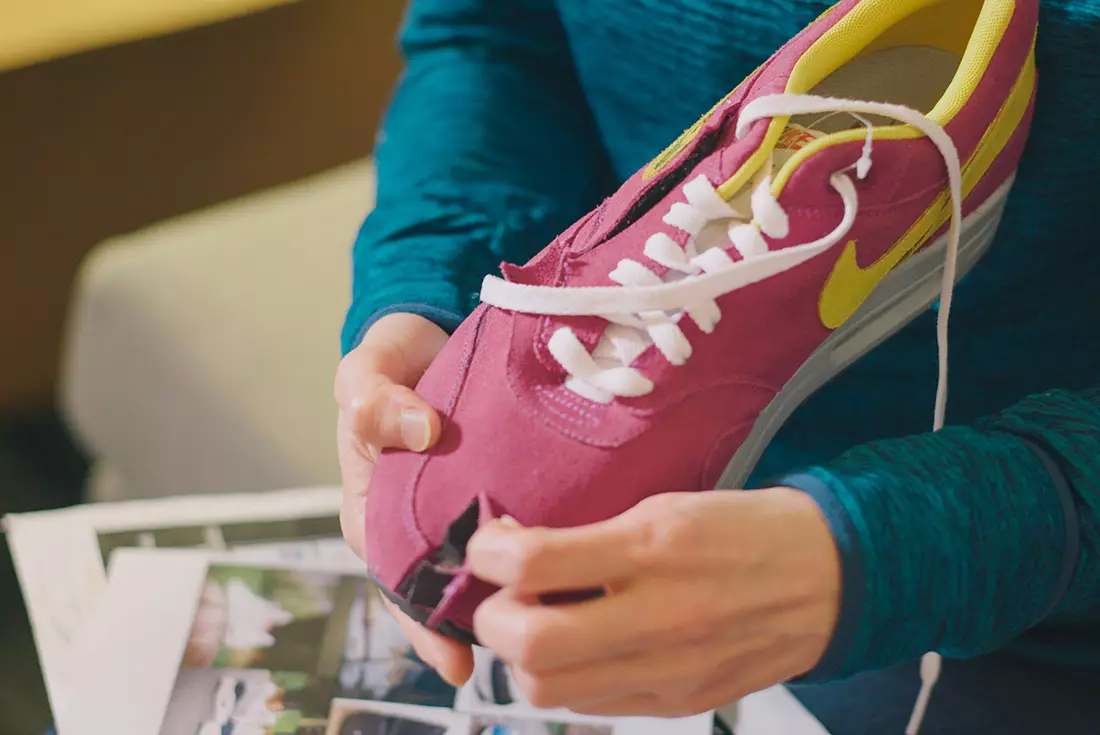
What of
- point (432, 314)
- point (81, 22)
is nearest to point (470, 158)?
point (432, 314)

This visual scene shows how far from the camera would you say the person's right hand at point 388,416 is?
0.34 meters

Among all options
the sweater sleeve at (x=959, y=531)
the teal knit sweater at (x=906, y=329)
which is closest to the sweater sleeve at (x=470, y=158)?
the teal knit sweater at (x=906, y=329)

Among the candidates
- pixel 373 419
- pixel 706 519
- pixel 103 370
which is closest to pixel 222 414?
pixel 103 370

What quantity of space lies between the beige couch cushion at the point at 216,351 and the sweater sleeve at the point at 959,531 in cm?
46

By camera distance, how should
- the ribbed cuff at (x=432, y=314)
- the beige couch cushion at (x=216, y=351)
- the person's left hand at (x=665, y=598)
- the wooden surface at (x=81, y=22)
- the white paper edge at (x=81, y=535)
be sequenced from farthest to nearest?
the wooden surface at (x=81, y=22), the beige couch cushion at (x=216, y=351), the white paper edge at (x=81, y=535), the ribbed cuff at (x=432, y=314), the person's left hand at (x=665, y=598)

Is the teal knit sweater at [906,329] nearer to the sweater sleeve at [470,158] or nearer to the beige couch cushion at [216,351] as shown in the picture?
the sweater sleeve at [470,158]

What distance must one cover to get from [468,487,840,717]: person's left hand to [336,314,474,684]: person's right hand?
0.16 ft

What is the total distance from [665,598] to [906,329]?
9.8 inches

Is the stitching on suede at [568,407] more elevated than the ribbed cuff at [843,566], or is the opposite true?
the stitching on suede at [568,407]

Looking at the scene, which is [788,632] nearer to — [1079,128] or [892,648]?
[892,648]

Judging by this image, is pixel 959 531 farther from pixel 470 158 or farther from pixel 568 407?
pixel 470 158

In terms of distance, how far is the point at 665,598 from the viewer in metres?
0.29

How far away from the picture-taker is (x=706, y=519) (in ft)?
0.97

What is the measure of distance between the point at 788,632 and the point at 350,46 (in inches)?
39.7
